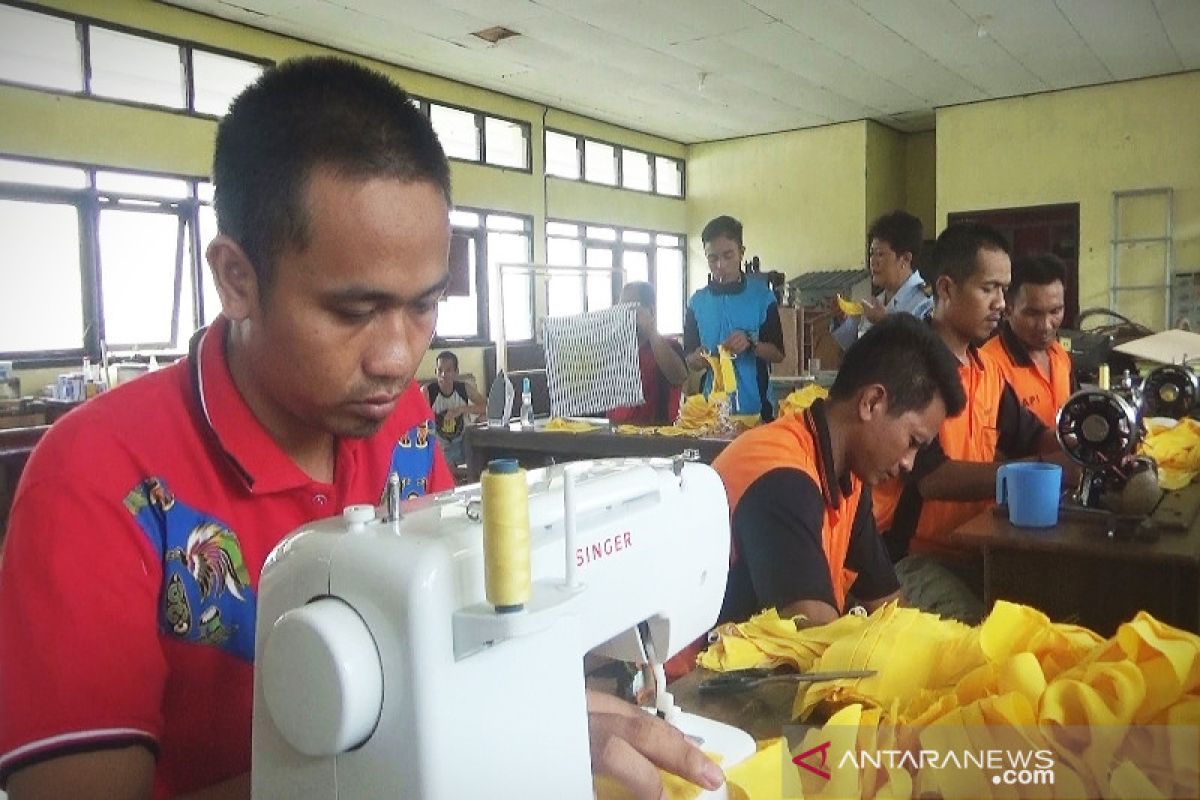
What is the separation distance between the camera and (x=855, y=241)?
9.92 metres

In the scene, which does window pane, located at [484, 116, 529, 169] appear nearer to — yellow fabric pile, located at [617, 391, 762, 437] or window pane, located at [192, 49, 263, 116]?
window pane, located at [192, 49, 263, 116]

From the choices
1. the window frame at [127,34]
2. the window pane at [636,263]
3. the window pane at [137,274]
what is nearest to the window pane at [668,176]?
the window pane at [636,263]

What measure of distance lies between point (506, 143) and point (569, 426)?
5.29 metres

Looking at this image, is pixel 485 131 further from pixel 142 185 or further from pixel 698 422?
pixel 698 422

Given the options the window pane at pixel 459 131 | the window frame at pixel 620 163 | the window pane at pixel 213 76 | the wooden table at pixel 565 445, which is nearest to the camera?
the wooden table at pixel 565 445

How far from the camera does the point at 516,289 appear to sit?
871cm

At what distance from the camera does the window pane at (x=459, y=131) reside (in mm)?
7968

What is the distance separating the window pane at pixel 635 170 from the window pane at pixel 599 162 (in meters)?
0.14

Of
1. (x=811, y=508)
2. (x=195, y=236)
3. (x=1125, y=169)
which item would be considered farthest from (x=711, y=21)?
(x=811, y=508)

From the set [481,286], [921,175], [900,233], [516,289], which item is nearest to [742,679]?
[900,233]

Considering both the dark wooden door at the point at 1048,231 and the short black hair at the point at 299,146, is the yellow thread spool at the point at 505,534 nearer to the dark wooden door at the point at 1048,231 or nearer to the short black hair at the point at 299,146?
the short black hair at the point at 299,146

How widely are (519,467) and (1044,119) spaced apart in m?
9.55

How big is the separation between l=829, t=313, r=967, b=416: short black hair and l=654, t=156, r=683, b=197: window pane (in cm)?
906

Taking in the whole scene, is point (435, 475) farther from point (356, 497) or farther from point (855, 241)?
point (855, 241)
